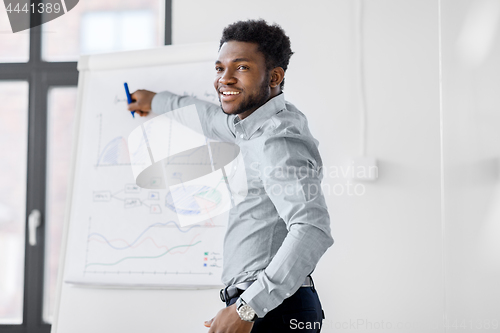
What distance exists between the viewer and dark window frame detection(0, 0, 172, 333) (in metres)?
1.79

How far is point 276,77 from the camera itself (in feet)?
3.86

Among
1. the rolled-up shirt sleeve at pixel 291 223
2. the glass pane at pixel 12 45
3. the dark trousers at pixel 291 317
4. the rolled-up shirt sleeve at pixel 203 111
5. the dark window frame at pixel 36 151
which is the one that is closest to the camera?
the rolled-up shirt sleeve at pixel 291 223

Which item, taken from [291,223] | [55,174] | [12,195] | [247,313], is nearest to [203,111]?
[291,223]

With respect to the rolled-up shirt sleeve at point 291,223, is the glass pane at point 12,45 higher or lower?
higher

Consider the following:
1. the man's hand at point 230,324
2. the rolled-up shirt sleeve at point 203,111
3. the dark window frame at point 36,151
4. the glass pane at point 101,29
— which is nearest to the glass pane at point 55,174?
the dark window frame at point 36,151

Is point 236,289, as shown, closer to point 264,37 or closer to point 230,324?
point 230,324

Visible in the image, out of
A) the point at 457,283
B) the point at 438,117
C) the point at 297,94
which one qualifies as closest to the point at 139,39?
the point at 297,94

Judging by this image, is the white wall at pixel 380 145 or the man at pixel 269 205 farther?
the white wall at pixel 380 145

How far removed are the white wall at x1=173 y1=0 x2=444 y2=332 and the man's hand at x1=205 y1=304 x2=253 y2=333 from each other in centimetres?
66

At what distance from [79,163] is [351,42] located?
117cm

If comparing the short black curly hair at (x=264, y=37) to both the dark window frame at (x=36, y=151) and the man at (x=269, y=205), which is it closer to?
the man at (x=269, y=205)

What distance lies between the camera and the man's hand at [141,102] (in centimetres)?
152

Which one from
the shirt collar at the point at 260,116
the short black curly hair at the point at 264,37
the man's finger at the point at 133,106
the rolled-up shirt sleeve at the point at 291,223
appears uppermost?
the short black curly hair at the point at 264,37

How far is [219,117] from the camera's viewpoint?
1417 mm
